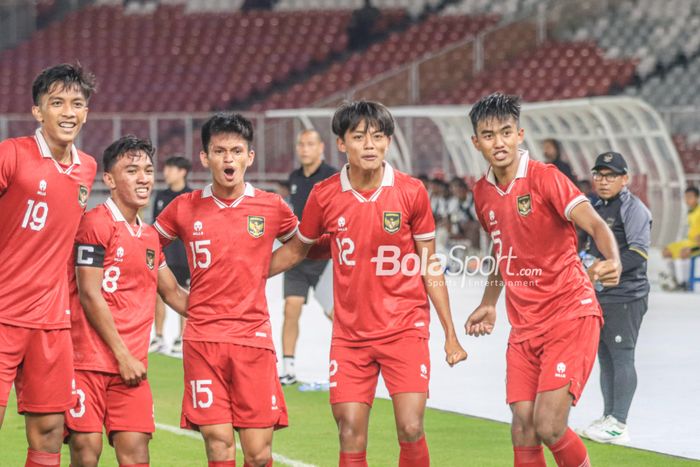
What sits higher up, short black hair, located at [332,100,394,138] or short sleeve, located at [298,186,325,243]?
short black hair, located at [332,100,394,138]

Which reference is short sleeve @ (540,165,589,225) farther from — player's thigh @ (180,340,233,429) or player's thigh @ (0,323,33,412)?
player's thigh @ (0,323,33,412)

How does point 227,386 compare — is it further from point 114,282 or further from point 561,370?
point 561,370

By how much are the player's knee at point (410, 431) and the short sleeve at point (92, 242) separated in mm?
1647

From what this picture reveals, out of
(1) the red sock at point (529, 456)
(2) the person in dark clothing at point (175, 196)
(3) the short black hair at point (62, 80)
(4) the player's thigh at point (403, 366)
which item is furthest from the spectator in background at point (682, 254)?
(3) the short black hair at point (62, 80)

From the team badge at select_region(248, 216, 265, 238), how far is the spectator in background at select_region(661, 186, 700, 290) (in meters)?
12.4

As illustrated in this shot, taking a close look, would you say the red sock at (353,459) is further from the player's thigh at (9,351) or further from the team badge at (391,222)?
the player's thigh at (9,351)

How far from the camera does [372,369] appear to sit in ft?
20.7

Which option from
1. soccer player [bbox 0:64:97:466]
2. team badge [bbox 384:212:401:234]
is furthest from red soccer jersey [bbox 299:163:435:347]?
soccer player [bbox 0:64:97:466]

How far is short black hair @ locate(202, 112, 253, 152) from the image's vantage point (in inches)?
250

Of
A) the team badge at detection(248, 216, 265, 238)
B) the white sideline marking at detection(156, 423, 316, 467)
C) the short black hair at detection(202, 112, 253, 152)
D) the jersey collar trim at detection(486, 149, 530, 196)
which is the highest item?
the short black hair at detection(202, 112, 253, 152)

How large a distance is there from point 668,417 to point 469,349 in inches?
152

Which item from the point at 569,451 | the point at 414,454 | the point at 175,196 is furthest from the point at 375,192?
the point at 175,196

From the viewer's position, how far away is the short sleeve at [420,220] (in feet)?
20.8

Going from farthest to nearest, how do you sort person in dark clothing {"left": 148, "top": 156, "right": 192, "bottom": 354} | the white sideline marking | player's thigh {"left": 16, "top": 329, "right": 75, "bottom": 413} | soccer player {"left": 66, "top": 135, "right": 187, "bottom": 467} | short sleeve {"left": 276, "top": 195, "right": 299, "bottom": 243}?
person in dark clothing {"left": 148, "top": 156, "right": 192, "bottom": 354} → the white sideline marking → short sleeve {"left": 276, "top": 195, "right": 299, "bottom": 243} → soccer player {"left": 66, "top": 135, "right": 187, "bottom": 467} → player's thigh {"left": 16, "top": 329, "right": 75, "bottom": 413}
